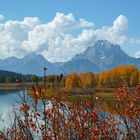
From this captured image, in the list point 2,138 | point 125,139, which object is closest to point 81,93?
point 125,139

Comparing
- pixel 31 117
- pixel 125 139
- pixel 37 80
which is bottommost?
pixel 125 139

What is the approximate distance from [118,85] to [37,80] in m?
2.57

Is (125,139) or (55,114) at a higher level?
(55,114)

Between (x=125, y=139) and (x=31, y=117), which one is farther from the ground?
(x=31, y=117)

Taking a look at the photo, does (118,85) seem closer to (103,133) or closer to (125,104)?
(125,104)

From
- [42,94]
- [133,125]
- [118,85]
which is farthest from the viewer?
[118,85]

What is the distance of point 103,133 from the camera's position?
19.9ft

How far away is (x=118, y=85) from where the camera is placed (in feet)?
25.4

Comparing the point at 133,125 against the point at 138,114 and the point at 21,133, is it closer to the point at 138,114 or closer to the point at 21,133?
the point at 138,114

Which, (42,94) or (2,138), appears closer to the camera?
(42,94)

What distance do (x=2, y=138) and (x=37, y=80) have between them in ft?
5.59

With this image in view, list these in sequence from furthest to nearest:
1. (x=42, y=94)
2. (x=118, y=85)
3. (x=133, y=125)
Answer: (x=118, y=85) → (x=133, y=125) → (x=42, y=94)

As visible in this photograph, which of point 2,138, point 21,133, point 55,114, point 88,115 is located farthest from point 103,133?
point 2,138

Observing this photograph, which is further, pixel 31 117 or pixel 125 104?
pixel 125 104
